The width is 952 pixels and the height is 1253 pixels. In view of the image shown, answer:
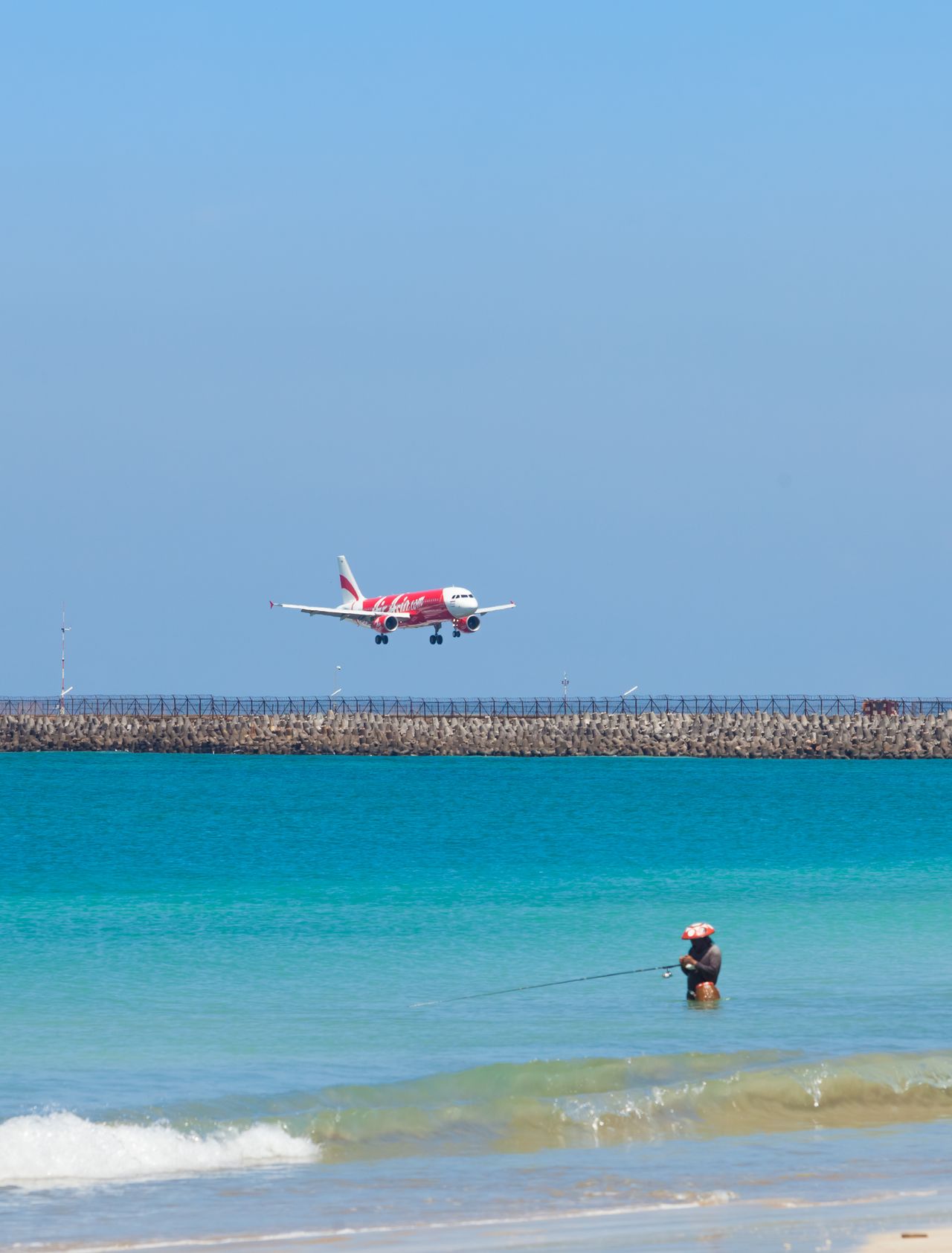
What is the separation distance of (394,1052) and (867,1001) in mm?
8671

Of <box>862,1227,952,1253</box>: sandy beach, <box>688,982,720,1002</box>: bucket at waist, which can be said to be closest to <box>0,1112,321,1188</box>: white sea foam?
<box>862,1227,952,1253</box>: sandy beach

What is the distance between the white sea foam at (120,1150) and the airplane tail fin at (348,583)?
128963 mm

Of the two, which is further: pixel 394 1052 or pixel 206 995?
pixel 206 995

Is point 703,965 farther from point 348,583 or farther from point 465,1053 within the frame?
point 348,583

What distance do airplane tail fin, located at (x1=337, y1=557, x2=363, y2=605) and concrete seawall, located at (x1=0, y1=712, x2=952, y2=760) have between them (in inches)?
473

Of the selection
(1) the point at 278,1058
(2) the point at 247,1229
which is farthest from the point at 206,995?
(2) the point at 247,1229

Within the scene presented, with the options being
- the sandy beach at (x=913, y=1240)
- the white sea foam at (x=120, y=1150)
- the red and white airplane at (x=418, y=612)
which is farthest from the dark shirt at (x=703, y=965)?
the red and white airplane at (x=418, y=612)

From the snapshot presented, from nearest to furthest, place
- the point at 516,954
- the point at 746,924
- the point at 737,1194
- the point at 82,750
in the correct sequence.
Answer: the point at 737,1194 < the point at 516,954 < the point at 746,924 < the point at 82,750

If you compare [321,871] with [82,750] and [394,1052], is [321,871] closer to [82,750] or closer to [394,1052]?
[394,1052]

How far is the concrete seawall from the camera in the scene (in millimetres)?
125500

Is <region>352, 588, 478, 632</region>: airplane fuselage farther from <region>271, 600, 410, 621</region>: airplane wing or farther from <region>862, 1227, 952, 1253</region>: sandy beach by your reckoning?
<region>862, 1227, 952, 1253</region>: sandy beach

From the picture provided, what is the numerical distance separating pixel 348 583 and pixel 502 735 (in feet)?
75.3

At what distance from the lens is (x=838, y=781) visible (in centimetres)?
10569

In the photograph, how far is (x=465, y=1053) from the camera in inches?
962
